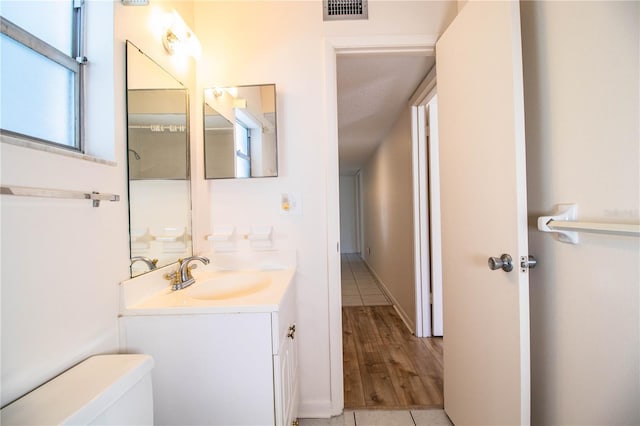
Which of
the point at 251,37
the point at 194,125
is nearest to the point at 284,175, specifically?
the point at 194,125

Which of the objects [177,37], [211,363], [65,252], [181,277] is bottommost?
[211,363]

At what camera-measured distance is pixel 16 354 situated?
0.57 metres

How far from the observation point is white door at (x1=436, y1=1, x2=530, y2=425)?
83 cm

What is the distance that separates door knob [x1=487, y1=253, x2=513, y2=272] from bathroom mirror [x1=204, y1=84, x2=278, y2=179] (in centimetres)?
110

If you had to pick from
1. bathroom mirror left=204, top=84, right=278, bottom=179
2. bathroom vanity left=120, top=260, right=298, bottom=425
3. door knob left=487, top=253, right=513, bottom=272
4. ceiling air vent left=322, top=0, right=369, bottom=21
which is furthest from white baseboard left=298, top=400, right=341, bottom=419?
ceiling air vent left=322, top=0, right=369, bottom=21

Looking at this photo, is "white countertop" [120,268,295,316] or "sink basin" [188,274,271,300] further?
"sink basin" [188,274,271,300]

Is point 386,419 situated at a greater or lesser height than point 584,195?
lesser

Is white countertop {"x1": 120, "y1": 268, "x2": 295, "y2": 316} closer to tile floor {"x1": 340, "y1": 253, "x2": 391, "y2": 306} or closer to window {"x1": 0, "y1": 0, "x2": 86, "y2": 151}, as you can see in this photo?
window {"x1": 0, "y1": 0, "x2": 86, "y2": 151}

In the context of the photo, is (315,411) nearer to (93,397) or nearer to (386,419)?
(386,419)

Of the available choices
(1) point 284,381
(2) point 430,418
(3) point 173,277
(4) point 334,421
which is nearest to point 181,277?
(3) point 173,277

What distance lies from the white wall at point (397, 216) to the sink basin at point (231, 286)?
1.59 meters

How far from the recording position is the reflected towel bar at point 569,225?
600 mm

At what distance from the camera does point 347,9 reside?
1.39 metres

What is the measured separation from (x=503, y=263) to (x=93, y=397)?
1240mm
